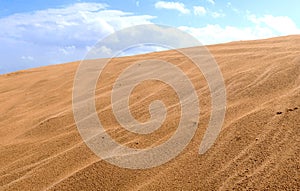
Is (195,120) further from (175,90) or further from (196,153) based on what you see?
(175,90)

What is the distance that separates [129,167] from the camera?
11.3 ft

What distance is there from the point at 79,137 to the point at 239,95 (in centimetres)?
225

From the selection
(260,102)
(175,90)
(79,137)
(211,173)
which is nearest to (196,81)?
(175,90)

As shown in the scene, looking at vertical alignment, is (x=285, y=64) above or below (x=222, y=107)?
above

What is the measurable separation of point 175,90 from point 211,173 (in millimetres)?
2963

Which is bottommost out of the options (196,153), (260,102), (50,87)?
(50,87)

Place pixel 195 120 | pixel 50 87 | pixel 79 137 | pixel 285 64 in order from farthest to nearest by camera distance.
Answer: pixel 50 87 < pixel 285 64 < pixel 79 137 < pixel 195 120

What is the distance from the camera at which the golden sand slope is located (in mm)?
3006

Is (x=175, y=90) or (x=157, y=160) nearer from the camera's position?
(x=157, y=160)

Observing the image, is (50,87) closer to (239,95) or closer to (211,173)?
(239,95)

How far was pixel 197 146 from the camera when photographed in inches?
141

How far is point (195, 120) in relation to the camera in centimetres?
421

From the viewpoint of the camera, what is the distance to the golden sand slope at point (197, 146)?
3006 mm

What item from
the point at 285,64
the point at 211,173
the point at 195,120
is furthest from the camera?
the point at 285,64
